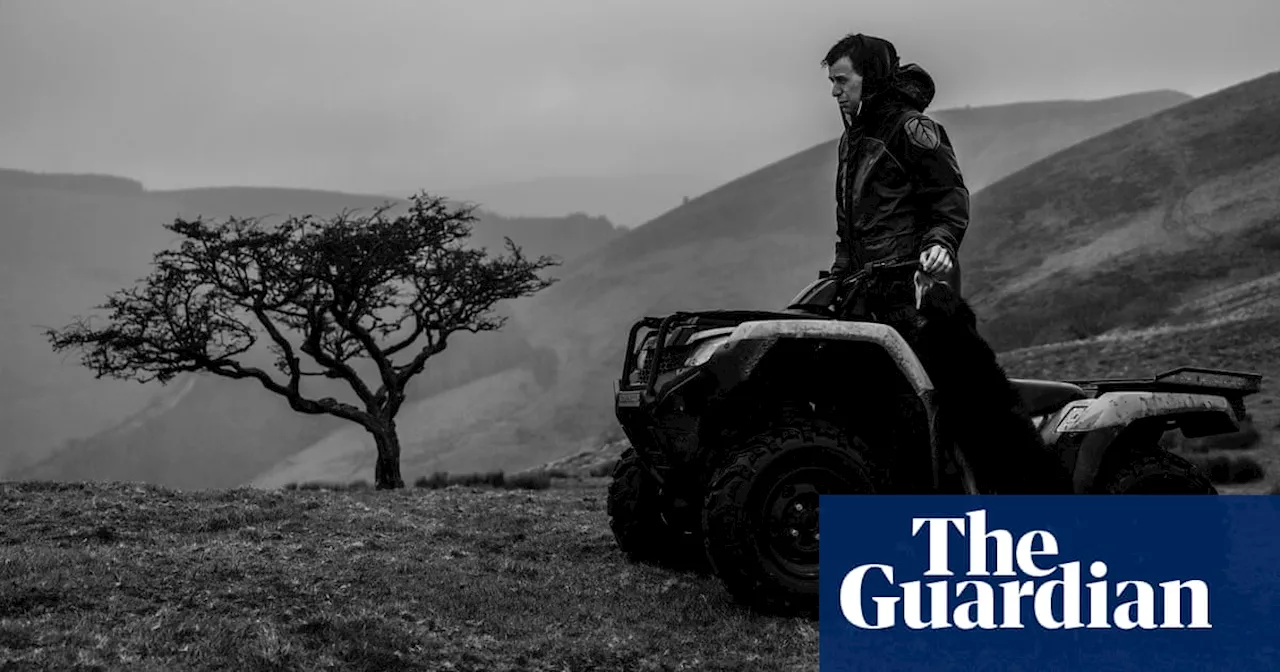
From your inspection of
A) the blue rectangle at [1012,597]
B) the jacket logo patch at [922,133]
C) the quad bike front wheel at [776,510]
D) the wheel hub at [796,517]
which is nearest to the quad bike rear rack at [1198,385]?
the blue rectangle at [1012,597]

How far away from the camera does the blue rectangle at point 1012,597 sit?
16.3 feet

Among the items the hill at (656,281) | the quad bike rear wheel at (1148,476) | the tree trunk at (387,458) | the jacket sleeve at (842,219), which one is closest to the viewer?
the jacket sleeve at (842,219)

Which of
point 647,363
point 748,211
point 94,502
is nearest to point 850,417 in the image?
point 647,363

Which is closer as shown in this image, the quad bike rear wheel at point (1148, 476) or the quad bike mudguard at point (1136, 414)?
the quad bike mudguard at point (1136, 414)

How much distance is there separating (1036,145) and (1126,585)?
118 meters

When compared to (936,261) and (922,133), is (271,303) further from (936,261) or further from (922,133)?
(936,261)

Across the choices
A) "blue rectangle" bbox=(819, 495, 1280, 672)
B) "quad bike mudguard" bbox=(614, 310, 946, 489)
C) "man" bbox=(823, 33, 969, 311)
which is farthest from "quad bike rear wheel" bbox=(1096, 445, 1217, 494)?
"man" bbox=(823, 33, 969, 311)

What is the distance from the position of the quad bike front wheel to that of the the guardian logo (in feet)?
1.26

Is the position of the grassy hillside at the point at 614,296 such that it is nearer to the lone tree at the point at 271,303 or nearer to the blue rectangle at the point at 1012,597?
the lone tree at the point at 271,303

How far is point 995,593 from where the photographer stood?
5.06 meters

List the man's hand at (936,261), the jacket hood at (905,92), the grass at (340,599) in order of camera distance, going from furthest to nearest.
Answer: the jacket hood at (905,92)
the man's hand at (936,261)
the grass at (340,599)

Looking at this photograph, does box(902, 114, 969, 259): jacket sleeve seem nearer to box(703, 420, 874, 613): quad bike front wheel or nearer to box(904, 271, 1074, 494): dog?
box(904, 271, 1074, 494): dog

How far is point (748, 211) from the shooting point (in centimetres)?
11000

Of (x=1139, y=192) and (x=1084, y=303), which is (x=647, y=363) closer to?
(x=1084, y=303)
